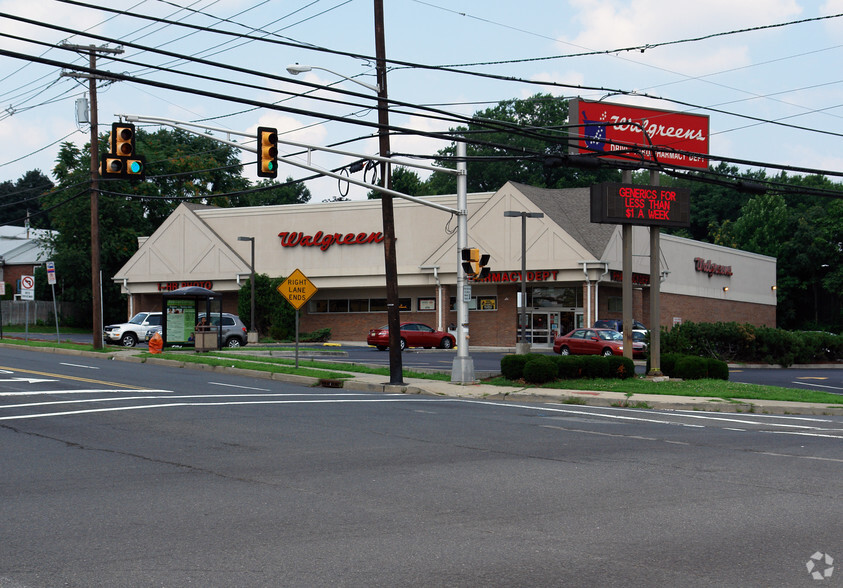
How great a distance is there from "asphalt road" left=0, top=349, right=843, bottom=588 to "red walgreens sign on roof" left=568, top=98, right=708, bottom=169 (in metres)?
12.2

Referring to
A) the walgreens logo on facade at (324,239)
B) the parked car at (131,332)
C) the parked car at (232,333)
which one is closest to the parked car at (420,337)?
the parked car at (232,333)

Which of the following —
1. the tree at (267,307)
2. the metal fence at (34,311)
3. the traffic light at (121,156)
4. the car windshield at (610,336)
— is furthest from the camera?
the metal fence at (34,311)

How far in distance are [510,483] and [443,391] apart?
13498 millimetres

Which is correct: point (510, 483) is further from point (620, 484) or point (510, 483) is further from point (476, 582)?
point (476, 582)

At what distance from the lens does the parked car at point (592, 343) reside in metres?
40.4

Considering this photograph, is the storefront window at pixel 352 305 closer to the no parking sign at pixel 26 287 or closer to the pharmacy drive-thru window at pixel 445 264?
the pharmacy drive-thru window at pixel 445 264

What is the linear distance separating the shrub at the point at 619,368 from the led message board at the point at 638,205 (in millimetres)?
3893

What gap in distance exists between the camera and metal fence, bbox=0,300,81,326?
238 feet

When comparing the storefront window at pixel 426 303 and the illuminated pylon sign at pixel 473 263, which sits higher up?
the illuminated pylon sign at pixel 473 263

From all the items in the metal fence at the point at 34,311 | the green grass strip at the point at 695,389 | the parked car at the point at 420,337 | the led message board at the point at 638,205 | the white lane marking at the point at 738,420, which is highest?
the led message board at the point at 638,205

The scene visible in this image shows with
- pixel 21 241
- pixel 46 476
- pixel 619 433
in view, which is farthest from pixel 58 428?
pixel 21 241

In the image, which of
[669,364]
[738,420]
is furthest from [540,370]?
[738,420]

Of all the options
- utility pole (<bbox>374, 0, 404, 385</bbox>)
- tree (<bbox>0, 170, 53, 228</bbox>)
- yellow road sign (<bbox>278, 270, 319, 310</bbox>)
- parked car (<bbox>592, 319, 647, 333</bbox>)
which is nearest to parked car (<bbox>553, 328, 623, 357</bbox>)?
parked car (<bbox>592, 319, 647, 333</bbox>)

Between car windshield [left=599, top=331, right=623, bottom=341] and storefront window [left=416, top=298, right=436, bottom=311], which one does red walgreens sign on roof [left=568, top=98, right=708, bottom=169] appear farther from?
storefront window [left=416, top=298, right=436, bottom=311]
